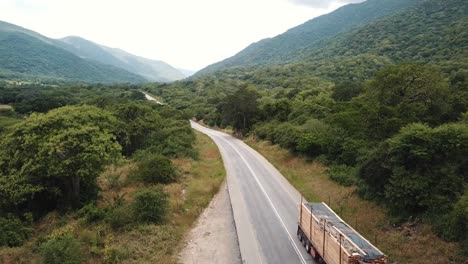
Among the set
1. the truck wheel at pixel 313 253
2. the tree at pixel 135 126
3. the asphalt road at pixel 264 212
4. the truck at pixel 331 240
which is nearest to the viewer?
the truck at pixel 331 240

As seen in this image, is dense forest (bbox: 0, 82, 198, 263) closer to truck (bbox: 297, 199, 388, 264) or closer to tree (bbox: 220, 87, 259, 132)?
truck (bbox: 297, 199, 388, 264)

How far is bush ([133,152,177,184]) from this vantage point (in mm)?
38000

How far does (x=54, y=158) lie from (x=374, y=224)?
2451 cm

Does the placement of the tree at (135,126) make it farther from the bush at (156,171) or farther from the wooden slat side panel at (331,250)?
the wooden slat side panel at (331,250)

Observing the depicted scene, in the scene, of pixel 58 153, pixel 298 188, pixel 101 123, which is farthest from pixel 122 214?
pixel 298 188

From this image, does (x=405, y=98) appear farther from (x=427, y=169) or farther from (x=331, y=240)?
(x=331, y=240)

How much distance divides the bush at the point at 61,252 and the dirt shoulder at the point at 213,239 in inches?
235

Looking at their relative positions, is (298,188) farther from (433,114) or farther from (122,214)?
(433,114)

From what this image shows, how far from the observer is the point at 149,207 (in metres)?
27.6

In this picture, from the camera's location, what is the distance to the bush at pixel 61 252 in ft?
66.4

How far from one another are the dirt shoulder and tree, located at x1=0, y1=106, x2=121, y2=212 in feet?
33.3

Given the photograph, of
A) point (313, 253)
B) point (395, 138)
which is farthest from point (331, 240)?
point (395, 138)

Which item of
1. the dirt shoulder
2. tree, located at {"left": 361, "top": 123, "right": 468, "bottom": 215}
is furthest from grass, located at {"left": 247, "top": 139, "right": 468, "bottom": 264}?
the dirt shoulder

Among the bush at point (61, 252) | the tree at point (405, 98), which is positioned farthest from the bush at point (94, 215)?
the tree at point (405, 98)
